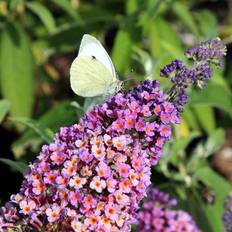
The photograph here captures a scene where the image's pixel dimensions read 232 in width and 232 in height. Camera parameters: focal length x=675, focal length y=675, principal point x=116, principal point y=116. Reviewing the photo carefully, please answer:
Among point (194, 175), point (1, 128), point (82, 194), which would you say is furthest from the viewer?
point (1, 128)

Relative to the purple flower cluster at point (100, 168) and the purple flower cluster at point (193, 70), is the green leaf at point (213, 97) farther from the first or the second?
the purple flower cluster at point (100, 168)

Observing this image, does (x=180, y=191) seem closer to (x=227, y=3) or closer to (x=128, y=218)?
(x=128, y=218)

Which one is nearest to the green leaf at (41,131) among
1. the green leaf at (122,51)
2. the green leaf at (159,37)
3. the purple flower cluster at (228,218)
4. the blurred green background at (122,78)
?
the blurred green background at (122,78)

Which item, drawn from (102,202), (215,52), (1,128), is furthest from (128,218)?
(1,128)

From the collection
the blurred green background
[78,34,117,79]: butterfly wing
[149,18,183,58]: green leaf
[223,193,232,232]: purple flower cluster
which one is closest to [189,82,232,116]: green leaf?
the blurred green background

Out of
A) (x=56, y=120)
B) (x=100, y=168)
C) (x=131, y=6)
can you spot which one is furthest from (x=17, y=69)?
(x=100, y=168)

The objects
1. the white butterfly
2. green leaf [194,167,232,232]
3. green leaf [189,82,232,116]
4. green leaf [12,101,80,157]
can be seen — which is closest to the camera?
the white butterfly

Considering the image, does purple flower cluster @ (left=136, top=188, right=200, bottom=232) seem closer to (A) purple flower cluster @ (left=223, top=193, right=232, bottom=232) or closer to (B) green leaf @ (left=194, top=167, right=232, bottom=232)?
(A) purple flower cluster @ (left=223, top=193, right=232, bottom=232)

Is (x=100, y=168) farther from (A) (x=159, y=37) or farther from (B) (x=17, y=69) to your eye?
(A) (x=159, y=37)
